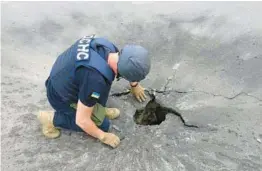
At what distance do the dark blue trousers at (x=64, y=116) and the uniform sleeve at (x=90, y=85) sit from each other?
0.33 metres

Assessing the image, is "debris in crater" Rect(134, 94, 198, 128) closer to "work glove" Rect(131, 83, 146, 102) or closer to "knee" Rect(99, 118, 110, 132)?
"work glove" Rect(131, 83, 146, 102)

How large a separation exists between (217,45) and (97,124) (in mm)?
1335

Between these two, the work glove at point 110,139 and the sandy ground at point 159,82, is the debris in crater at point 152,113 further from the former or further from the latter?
the work glove at point 110,139

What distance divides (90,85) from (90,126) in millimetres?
339

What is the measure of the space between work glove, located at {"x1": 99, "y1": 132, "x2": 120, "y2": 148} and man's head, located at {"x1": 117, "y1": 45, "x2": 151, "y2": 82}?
0.50m

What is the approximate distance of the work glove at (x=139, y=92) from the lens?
2.90 m

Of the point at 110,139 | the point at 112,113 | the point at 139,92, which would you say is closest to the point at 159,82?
the point at 139,92

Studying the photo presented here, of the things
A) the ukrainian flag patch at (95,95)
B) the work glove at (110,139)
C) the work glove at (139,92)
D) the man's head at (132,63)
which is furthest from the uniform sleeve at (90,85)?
the work glove at (139,92)

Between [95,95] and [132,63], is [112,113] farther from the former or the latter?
[132,63]

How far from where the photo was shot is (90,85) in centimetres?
221

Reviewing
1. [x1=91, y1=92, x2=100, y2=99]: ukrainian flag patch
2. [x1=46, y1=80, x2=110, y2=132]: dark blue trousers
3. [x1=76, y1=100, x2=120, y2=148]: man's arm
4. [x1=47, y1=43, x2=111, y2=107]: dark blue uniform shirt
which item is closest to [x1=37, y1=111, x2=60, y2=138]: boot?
[x1=46, y1=80, x2=110, y2=132]: dark blue trousers

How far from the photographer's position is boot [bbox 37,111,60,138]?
8.69 feet

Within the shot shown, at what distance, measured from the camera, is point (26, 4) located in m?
3.97

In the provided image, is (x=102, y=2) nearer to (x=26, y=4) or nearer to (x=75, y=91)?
(x=26, y=4)
